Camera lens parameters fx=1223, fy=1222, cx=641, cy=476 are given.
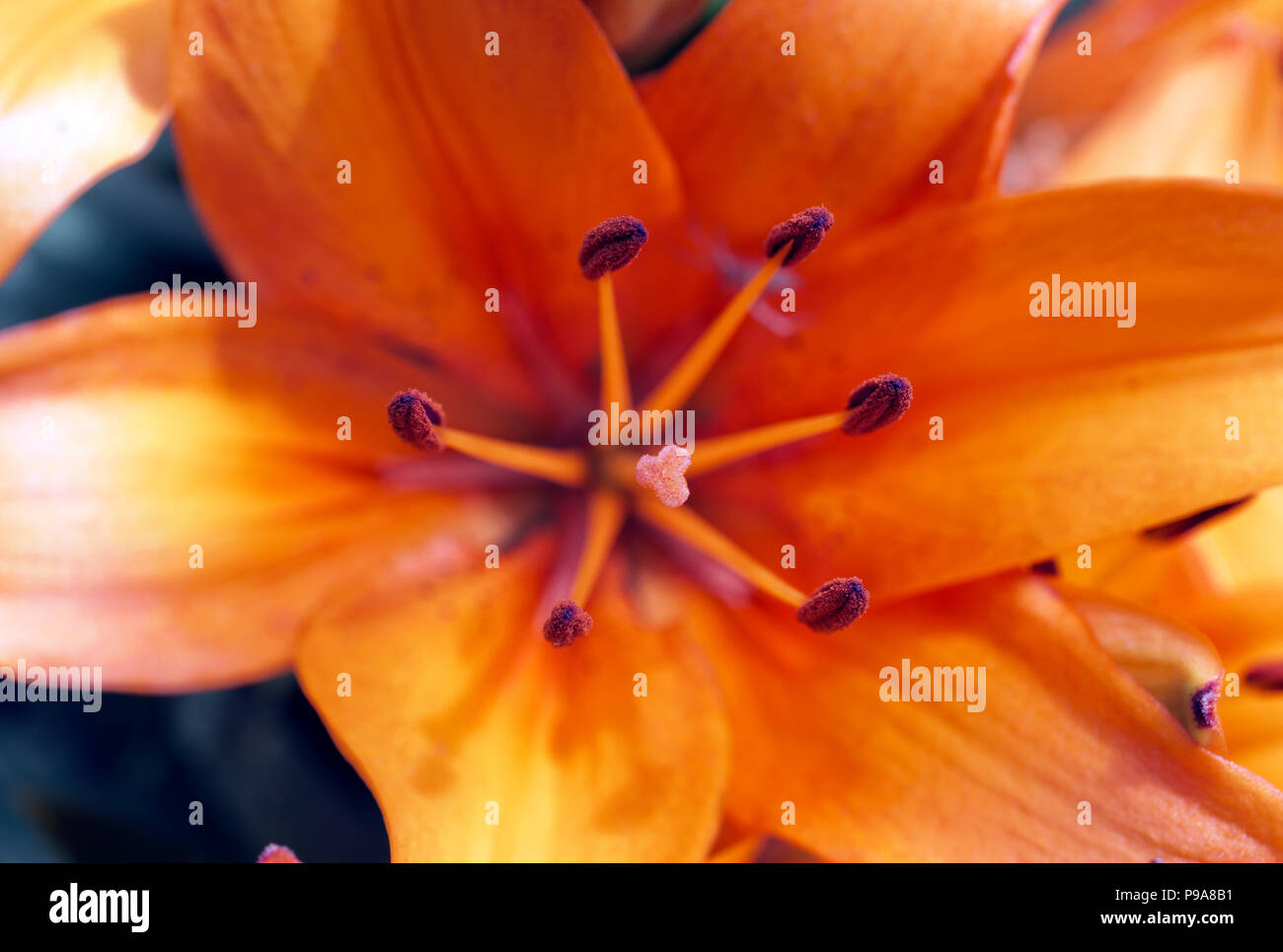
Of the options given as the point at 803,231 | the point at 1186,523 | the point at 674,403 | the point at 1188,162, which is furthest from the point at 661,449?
the point at 1188,162

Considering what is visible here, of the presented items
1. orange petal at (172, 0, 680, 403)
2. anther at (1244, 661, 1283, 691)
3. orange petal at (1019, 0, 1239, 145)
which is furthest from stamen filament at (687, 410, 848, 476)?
orange petal at (1019, 0, 1239, 145)

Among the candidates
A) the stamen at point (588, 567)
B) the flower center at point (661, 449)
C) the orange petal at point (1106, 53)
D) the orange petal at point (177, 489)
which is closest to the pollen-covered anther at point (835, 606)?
the flower center at point (661, 449)

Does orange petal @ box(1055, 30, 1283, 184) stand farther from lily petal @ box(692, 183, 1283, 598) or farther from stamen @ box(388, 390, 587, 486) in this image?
stamen @ box(388, 390, 587, 486)

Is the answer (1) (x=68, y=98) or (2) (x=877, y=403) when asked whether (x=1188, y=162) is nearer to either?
(2) (x=877, y=403)

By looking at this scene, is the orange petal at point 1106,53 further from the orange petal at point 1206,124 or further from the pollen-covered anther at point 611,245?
the pollen-covered anther at point 611,245

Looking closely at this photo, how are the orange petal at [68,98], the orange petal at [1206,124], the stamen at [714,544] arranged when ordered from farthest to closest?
the orange petal at [1206,124] → the stamen at [714,544] → the orange petal at [68,98]

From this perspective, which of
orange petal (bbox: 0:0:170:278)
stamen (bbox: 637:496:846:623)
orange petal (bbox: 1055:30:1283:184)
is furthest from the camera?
orange petal (bbox: 1055:30:1283:184)

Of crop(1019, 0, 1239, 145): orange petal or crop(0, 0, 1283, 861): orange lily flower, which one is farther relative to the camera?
crop(1019, 0, 1239, 145): orange petal
